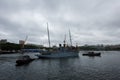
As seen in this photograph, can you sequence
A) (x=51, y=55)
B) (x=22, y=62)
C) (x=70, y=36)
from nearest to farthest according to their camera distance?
(x=22, y=62) < (x=51, y=55) < (x=70, y=36)

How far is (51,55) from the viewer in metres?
110

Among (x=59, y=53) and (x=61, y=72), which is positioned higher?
(x=59, y=53)

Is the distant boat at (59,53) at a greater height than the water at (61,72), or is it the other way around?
the distant boat at (59,53)

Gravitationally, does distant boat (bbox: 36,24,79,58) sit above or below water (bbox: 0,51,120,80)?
above

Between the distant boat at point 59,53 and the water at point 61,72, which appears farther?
A: the distant boat at point 59,53

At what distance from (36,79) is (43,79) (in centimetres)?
168

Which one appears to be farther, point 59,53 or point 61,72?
point 59,53

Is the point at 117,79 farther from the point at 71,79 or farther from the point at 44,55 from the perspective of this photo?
the point at 44,55

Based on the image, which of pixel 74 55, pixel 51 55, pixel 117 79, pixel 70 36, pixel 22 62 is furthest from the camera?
pixel 70 36

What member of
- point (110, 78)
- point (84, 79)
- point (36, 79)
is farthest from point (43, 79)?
point (110, 78)

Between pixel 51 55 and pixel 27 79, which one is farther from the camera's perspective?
pixel 51 55

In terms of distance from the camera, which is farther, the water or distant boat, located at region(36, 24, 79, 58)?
distant boat, located at region(36, 24, 79, 58)

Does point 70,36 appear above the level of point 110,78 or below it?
above

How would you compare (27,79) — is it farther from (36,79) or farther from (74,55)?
(74,55)
